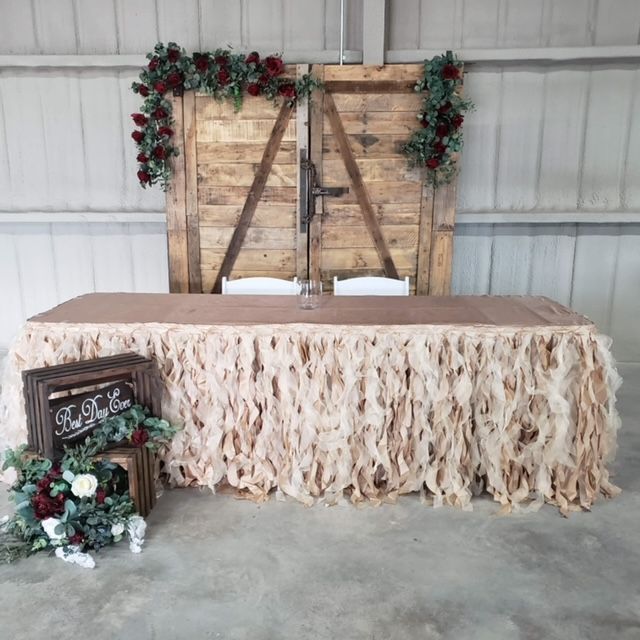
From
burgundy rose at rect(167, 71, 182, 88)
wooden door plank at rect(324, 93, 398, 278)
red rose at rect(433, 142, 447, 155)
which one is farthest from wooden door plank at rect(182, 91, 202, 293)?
red rose at rect(433, 142, 447, 155)

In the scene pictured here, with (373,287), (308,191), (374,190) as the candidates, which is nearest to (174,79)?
(308,191)

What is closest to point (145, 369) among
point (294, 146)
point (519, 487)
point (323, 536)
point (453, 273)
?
point (323, 536)

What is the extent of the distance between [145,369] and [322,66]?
2.74 meters

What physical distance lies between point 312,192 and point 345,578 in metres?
2.85

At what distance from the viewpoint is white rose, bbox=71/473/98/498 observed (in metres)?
1.86

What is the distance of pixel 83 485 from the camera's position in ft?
6.12

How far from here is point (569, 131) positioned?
421 cm

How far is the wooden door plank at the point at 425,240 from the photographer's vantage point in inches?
157

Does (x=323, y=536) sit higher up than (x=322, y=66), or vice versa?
(x=322, y=66)

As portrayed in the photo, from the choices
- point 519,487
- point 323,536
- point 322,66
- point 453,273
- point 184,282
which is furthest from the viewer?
point 453,273

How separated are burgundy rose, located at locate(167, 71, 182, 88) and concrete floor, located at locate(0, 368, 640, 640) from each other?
2865 millimetres

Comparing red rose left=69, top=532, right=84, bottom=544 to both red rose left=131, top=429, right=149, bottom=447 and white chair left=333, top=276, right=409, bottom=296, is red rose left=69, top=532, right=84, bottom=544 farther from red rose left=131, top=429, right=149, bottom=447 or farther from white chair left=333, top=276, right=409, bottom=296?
white chair left=333, top=276, right=409, bottom=296

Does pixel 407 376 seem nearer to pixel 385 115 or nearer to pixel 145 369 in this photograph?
pixel 145 369

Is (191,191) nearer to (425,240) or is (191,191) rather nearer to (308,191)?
(308,191)
